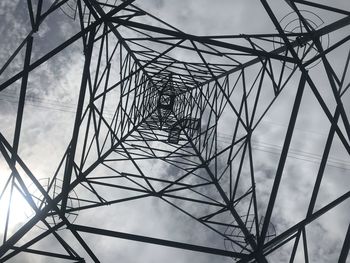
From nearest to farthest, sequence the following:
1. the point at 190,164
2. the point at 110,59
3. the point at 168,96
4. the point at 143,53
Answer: the point at 110,59 → the point at 190,164 → the point at 143,53 → the point at 168,96

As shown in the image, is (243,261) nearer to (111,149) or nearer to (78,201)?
(78,201)

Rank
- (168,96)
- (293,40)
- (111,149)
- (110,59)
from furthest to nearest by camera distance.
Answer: (168,96) → (111,149) → (110,59) → (293,40)

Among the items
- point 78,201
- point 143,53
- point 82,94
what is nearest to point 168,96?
point 143,53

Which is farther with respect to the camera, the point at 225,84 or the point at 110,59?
the point at 225,84

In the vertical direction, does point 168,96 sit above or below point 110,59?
above

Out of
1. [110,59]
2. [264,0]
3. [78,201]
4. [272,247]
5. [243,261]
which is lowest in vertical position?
[243,261]

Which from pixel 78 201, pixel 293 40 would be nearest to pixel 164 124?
pixel 78 201

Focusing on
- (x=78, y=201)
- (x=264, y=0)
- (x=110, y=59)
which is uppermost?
(x=110, y=59)

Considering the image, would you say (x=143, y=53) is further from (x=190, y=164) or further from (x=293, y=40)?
(x=293, y=40)

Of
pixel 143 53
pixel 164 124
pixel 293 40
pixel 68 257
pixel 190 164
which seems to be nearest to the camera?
pixel 68 257
